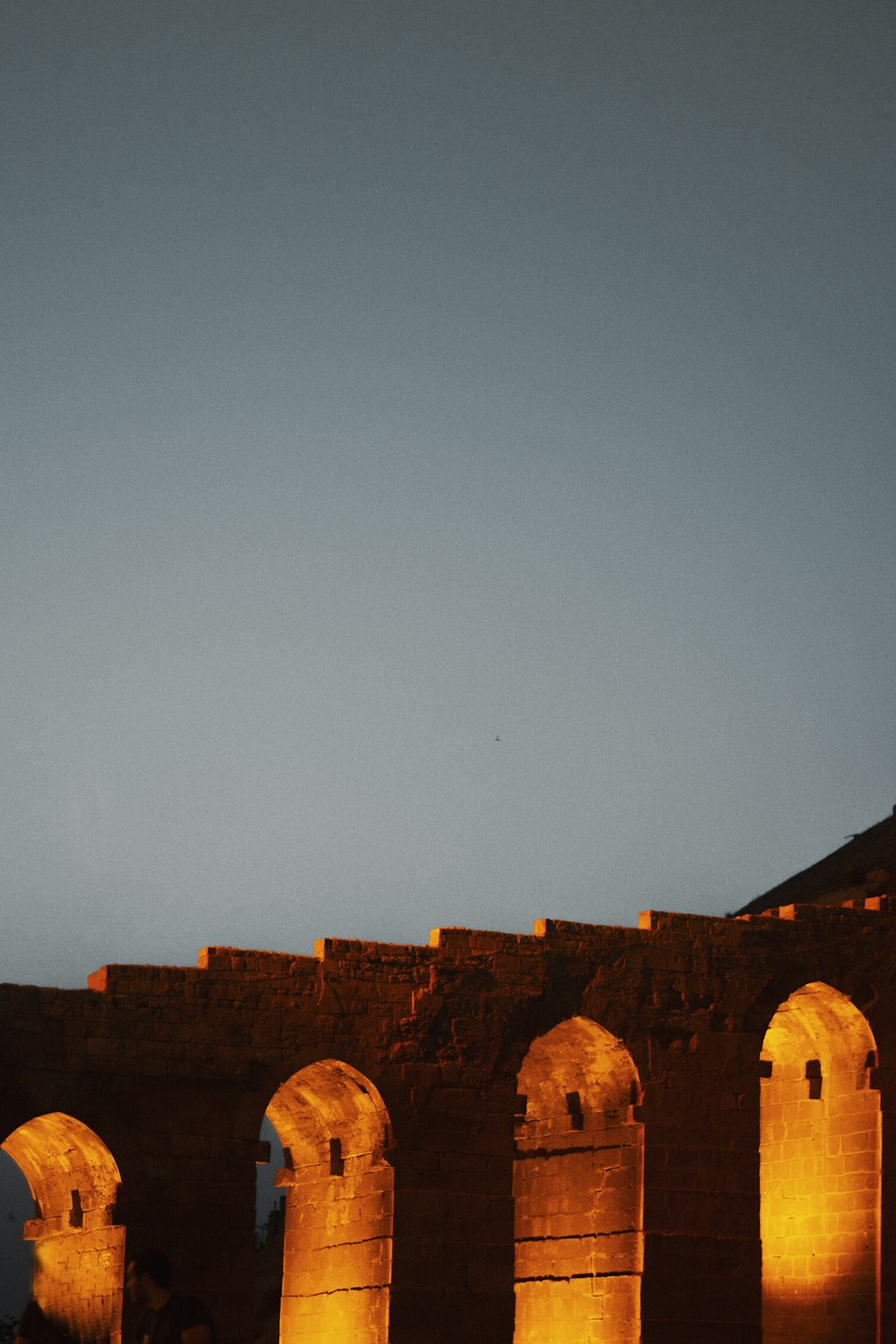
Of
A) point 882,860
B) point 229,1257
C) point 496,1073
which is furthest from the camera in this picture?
point 882,860

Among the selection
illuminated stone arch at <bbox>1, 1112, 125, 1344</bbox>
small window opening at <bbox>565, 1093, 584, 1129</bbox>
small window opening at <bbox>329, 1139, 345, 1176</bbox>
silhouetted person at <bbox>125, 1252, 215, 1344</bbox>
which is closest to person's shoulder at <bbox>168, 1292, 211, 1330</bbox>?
silhouetted person at <bbox>125, 1252, 215, 1344</bbox>

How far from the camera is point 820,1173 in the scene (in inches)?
914

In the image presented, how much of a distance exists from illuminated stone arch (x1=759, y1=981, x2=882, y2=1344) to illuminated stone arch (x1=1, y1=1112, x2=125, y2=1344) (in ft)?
24.9

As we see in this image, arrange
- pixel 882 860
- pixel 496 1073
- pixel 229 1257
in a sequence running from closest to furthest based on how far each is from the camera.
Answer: pixel 229 1257
pixel 496 1073
pixel 882 860

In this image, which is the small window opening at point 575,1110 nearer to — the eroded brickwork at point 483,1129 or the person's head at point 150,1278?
the eroded brickwork at point 483,1129

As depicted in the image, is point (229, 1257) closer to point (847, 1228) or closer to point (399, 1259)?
point (399, 1259)

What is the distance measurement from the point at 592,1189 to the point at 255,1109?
4.21 m

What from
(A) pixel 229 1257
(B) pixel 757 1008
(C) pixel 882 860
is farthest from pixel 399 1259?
(C) pixel 882 860

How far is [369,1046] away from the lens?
68.5 feet

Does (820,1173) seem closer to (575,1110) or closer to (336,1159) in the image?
(575,1110)

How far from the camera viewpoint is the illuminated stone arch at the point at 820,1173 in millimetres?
22344

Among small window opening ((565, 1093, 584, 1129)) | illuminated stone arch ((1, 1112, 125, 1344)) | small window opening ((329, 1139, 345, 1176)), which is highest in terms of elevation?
small window opening ((565, 1093, 584, 1129))

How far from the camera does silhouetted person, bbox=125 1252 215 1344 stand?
10008 millimetres

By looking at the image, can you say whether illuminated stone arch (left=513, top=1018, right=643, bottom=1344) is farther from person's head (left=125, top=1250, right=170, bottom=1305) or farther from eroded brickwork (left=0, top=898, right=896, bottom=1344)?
person's head (left=125, top=1250, right=170, bottom=1305)
